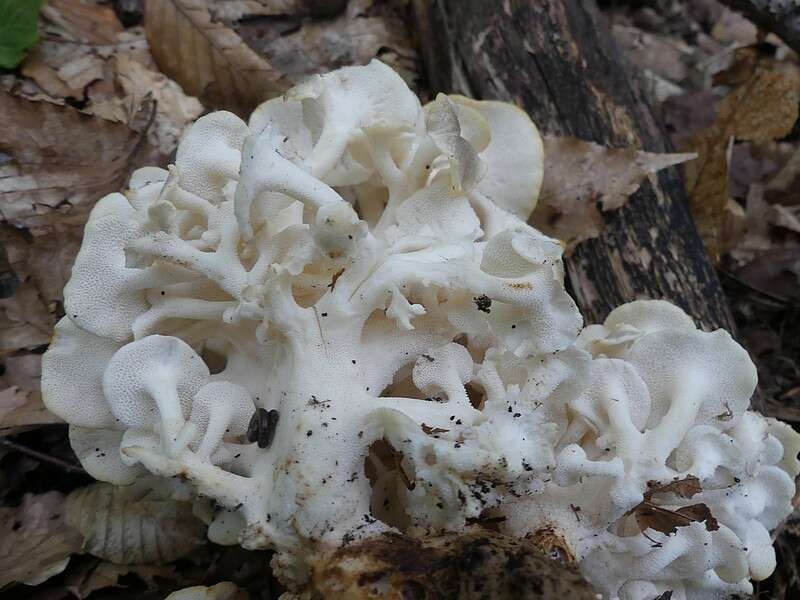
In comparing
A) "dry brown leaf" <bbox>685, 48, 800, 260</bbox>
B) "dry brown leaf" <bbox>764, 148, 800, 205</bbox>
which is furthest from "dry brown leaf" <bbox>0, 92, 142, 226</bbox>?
"dry brown leaf" <bbox>764, 148, 800, 205</bbox>

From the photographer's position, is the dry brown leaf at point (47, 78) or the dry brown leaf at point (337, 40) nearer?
the dry brown leaf at point (47, 78)

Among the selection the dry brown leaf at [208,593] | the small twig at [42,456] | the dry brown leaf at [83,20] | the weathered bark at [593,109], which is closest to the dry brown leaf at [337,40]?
the weathered bark at [593,109]

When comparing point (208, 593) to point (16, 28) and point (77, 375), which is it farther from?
point (16, 28)

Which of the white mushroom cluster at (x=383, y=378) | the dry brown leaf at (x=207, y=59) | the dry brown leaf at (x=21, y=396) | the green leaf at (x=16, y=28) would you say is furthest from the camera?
the dry brown leaf at (x=207, y=59)

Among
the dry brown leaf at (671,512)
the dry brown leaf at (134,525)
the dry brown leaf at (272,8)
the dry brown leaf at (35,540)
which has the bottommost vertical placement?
the dry brown leaf at (35,540)

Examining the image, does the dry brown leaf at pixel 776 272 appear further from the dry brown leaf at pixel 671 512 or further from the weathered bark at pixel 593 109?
the dry brown leaf at pixel 671 512

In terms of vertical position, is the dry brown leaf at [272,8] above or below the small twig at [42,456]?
above
